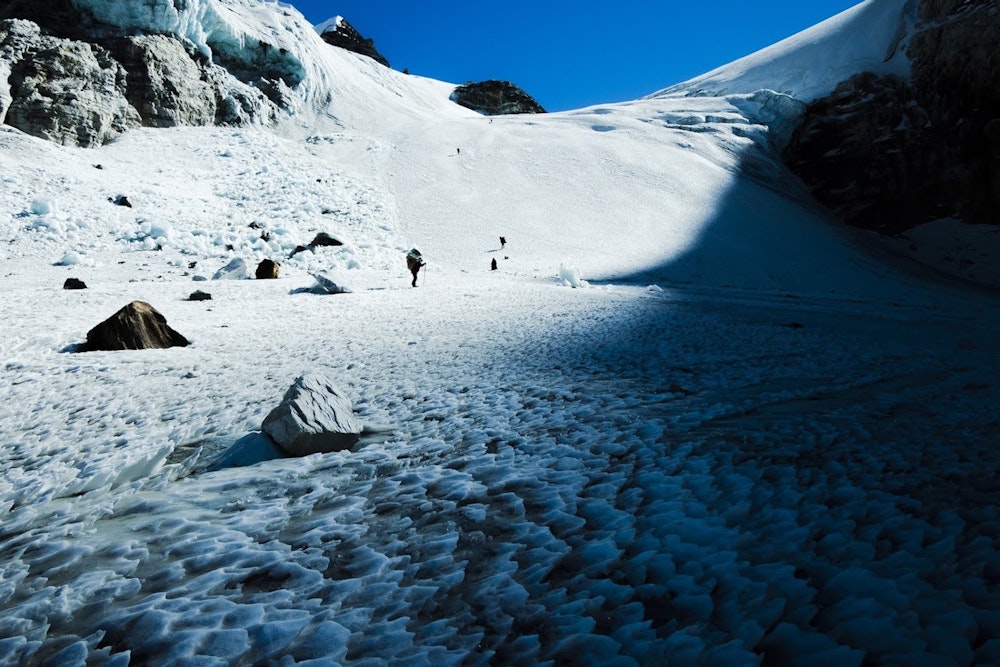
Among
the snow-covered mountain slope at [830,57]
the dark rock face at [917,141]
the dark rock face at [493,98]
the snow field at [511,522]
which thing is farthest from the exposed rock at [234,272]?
the dark rock face at [493,98]

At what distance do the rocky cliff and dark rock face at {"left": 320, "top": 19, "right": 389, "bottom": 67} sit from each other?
34.9 metres

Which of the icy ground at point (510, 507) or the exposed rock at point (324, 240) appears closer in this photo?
the icy ground at point (510, 507)

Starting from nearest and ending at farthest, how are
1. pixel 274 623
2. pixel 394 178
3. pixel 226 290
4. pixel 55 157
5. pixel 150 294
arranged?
1. pixel 274 623
2. pixel 150 294
3. pixel 226 290
4. pixel 55 157
5. pixel 394 178

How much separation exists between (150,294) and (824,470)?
9.76 metres

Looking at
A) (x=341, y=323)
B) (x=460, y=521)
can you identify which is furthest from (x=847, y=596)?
(x=341, y=323)

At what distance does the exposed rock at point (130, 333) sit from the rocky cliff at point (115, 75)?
2004cm

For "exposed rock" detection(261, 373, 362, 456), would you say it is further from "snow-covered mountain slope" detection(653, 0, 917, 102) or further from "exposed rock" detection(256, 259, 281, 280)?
"snow-covered mountain slope" detection(653, 0, 917, 102)

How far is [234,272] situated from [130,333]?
21.0ft

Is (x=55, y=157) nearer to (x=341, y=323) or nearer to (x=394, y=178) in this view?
(x=394, y=178)

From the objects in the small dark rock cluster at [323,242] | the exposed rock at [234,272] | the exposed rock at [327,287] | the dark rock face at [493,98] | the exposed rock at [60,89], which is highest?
the dark rock face at [493,98]

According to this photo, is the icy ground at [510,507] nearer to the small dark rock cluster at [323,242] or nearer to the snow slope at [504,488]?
the snow slope at [504,488]

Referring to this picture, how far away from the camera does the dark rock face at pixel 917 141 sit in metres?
32.6

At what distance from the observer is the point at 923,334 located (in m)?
7.60

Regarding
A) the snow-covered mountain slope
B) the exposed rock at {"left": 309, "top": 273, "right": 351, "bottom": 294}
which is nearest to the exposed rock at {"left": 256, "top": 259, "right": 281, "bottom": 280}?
the exposed rock at {"left": 309, "top": 273, "right": 351, "bottom": 294}
